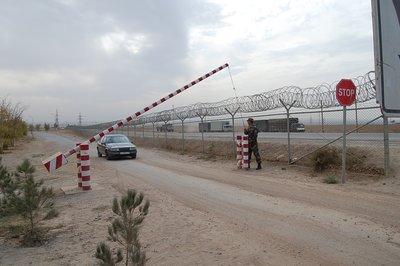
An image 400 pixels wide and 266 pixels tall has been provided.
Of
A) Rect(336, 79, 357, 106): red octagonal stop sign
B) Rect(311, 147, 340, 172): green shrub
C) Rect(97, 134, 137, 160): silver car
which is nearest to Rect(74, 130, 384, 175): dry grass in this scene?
Rect(311, 147, 340, 172): green shrub

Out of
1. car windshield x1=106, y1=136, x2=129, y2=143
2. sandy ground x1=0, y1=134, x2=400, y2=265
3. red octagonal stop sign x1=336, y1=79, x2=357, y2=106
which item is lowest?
sandy ground x1=0, y1=134, x2=400, y2=265

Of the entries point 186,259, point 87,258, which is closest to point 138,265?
point 186,259

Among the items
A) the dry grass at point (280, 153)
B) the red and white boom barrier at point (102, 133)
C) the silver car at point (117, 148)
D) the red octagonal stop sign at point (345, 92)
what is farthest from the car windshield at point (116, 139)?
the red octagonal stop sign at point (345, 92)

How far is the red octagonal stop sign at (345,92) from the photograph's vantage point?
11.8 m

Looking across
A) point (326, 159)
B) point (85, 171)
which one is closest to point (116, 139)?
A: point (85, 171)

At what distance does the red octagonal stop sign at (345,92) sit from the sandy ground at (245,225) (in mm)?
2185

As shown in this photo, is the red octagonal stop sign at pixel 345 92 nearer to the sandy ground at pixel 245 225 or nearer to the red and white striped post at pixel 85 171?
the sandy ground at pixel 245 225

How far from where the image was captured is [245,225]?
7.64 metres

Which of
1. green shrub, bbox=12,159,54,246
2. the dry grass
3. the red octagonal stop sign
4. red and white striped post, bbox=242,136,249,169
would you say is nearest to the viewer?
green shrub, bbox=12,159,54,246

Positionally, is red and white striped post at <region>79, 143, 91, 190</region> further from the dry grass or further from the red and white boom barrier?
the dry grass

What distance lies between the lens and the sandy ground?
5.99 m

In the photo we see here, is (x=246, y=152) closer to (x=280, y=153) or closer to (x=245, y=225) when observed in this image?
(x=280, y=153)

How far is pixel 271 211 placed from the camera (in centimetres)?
874

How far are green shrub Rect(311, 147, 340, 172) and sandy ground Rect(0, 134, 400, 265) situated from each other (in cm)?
111
